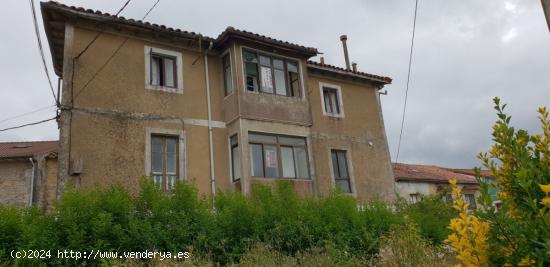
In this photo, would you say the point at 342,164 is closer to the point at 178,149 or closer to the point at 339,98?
the point at 339,98

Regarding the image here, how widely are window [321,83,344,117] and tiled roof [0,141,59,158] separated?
13206 millimetres

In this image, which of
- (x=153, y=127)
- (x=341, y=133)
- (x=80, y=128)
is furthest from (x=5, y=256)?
(x=341, y=133)

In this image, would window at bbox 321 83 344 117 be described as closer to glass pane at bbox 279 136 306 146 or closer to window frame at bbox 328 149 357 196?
window frame at bbox 328 149 357 196

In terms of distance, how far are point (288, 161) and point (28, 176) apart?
555 inches

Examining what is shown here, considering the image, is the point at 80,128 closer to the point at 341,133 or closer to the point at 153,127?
the point at 153,127

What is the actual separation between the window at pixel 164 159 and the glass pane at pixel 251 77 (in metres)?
3.04

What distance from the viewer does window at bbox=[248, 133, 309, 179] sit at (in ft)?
44.2

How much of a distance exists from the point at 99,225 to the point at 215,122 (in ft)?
21.6

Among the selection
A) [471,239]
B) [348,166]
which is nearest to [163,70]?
[348,166]

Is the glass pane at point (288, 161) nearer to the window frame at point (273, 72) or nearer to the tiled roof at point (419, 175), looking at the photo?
the window frame at point (273, 72)

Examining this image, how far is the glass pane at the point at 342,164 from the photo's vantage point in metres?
16.4

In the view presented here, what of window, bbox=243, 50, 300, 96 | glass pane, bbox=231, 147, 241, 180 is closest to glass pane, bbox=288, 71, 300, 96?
window, bbox=243, 50, 300, 96

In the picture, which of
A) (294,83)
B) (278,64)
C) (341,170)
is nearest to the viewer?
(278,64)

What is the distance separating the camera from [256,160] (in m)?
13.5
